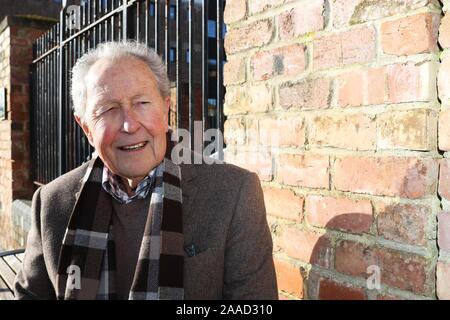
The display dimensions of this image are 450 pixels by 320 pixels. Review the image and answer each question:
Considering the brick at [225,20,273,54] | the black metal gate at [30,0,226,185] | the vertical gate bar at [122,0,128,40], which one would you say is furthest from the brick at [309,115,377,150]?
the vertical gate bar at [122,0,128,40]

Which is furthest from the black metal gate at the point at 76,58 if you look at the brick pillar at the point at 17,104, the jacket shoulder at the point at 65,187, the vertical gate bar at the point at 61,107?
the jacket shoulder at the point at 65,187

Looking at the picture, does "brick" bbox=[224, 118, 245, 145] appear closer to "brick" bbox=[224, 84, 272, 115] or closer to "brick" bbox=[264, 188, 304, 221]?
"brick" bbox=[224, 84, 272, 115]

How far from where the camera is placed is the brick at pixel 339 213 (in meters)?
1.39

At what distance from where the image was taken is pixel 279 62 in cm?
168

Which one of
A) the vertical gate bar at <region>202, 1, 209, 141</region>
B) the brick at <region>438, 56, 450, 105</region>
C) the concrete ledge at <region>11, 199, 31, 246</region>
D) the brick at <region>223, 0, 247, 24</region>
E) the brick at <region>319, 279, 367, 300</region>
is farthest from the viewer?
the concrete ledge at <region>11, 199, 31, 246</region>

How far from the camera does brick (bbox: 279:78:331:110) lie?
1.50 m

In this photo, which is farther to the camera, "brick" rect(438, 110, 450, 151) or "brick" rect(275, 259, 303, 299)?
"brick" rect(275, 259, 303, 299)

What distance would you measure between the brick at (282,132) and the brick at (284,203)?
0.18m

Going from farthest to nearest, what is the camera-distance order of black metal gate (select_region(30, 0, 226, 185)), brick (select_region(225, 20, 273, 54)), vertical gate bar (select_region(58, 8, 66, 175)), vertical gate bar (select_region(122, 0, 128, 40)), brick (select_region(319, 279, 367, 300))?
vertical gate bar (select_region(58, 8, 66, 175)) → vertical gate bar (select_region(122, 0, 128, 40)) → black metal gate (select_region(30, 0, 226, 185)) → brick (select_region(225, 20, 273, 54)) → brick (select_region(319, 279, 367, 300))

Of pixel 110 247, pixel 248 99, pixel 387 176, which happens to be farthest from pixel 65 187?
pixel 387 176

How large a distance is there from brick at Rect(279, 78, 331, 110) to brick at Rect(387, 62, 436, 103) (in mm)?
245

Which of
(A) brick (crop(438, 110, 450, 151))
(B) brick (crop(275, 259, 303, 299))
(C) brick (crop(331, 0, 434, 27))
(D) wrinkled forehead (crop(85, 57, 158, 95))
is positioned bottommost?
(B) brick (crop(275, 259, 303, 299))

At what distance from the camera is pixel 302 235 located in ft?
5.31
